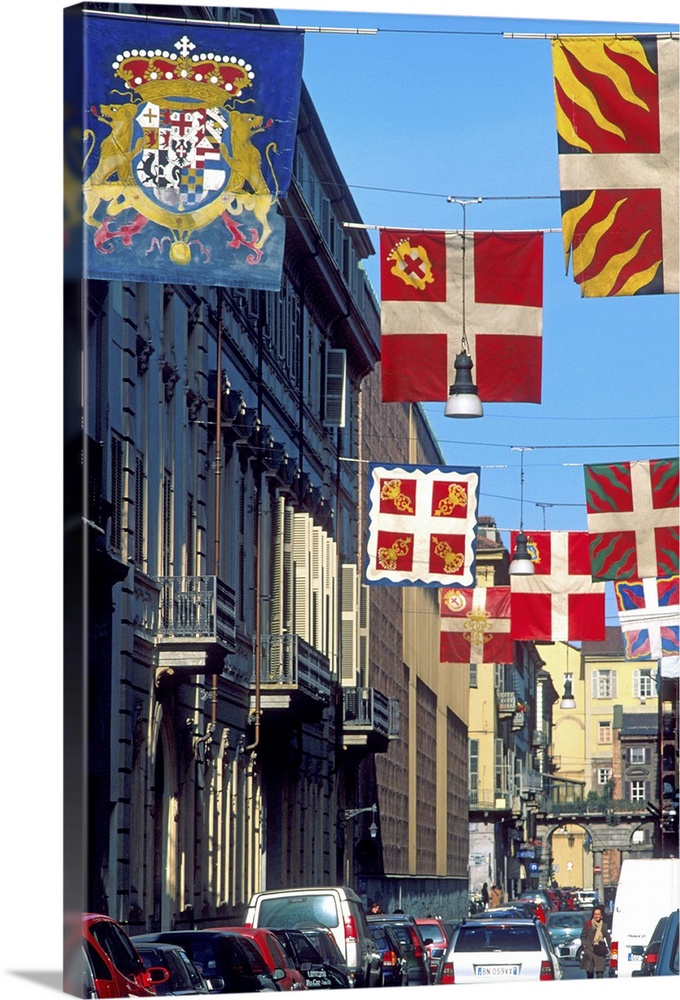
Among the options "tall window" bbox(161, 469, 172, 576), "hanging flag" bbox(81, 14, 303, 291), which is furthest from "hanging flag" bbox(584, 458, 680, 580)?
"hanging flag" bbox(81, 14, 303, 291)

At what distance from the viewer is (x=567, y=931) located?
48125 millimetres

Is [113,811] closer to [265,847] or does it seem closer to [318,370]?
[265,847]

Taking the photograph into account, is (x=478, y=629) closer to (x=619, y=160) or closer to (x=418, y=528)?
(x=418, y=528)

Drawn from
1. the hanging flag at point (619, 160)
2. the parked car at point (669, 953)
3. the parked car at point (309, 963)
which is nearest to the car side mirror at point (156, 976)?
the parked car at point (309, 963)

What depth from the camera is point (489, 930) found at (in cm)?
2628

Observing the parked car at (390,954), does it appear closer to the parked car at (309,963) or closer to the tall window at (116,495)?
the parked car at (309,963)

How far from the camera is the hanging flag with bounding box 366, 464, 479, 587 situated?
27391 millimetres

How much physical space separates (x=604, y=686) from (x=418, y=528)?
298 ft

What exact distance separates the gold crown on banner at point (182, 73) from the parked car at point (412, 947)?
1541cm

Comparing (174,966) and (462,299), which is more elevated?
(462,299)

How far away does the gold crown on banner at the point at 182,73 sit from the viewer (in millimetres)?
19594

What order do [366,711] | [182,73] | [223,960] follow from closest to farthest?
[223,960] < [182,73] < [366,711]

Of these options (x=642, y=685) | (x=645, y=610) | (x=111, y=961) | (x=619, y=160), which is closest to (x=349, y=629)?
(x=645, y=610)

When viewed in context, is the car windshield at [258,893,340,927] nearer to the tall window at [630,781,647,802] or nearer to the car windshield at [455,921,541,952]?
the car windshield at [455,921,541,952]
